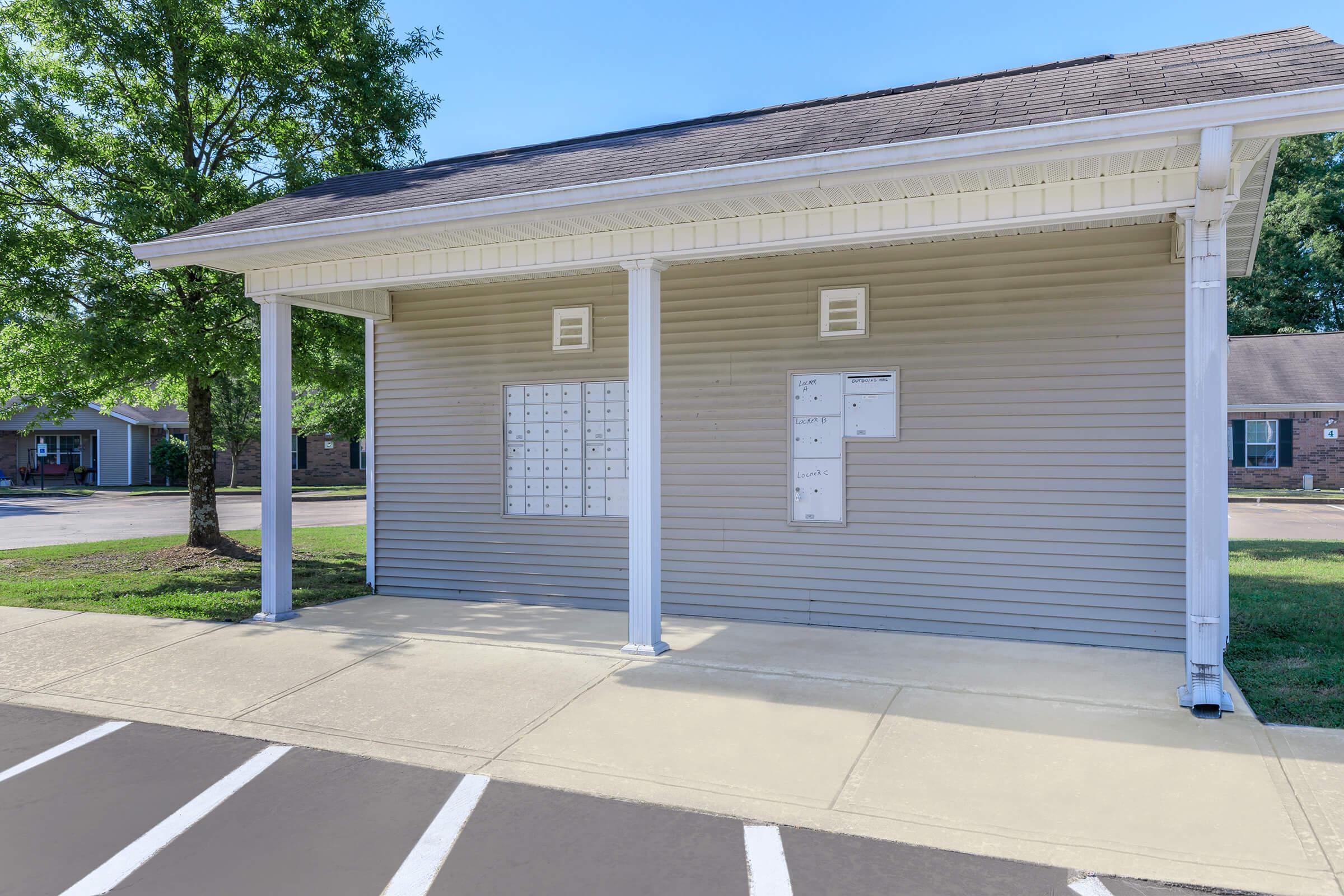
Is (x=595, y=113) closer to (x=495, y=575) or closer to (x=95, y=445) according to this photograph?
(x=95, y=445)

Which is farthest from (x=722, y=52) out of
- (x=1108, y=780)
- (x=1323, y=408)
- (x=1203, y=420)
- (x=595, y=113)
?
(x=1108, y=780)

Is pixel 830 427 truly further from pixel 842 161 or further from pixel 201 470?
pixel 201 470

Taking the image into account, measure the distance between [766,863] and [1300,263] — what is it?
42.4m

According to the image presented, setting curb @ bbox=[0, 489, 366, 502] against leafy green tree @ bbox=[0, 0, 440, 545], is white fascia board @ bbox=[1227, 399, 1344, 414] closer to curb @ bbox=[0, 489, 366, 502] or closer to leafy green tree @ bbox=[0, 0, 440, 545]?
leafy green tree @ bbox=[0, 0, 440, 545]

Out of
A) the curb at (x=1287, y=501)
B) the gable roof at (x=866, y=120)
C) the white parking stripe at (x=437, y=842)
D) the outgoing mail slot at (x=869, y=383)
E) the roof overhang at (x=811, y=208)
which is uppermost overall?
the gable roof at (x=866, y=120)

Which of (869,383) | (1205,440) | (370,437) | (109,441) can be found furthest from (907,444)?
(109,441)

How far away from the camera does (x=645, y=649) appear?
6582 mm

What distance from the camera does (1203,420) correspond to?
5152 mm

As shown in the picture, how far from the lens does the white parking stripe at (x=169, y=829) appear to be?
3298mm

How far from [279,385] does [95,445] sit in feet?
112

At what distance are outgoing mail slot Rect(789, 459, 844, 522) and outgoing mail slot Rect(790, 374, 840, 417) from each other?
438 mm

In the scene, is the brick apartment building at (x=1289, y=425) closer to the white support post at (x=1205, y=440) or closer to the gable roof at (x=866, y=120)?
the gable roof at (x=866, y=120)

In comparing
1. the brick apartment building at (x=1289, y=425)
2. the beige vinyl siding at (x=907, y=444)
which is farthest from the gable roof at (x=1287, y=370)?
the beige vinyl siding at (x=907, y=444)

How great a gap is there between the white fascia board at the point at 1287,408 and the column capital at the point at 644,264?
24.5m
